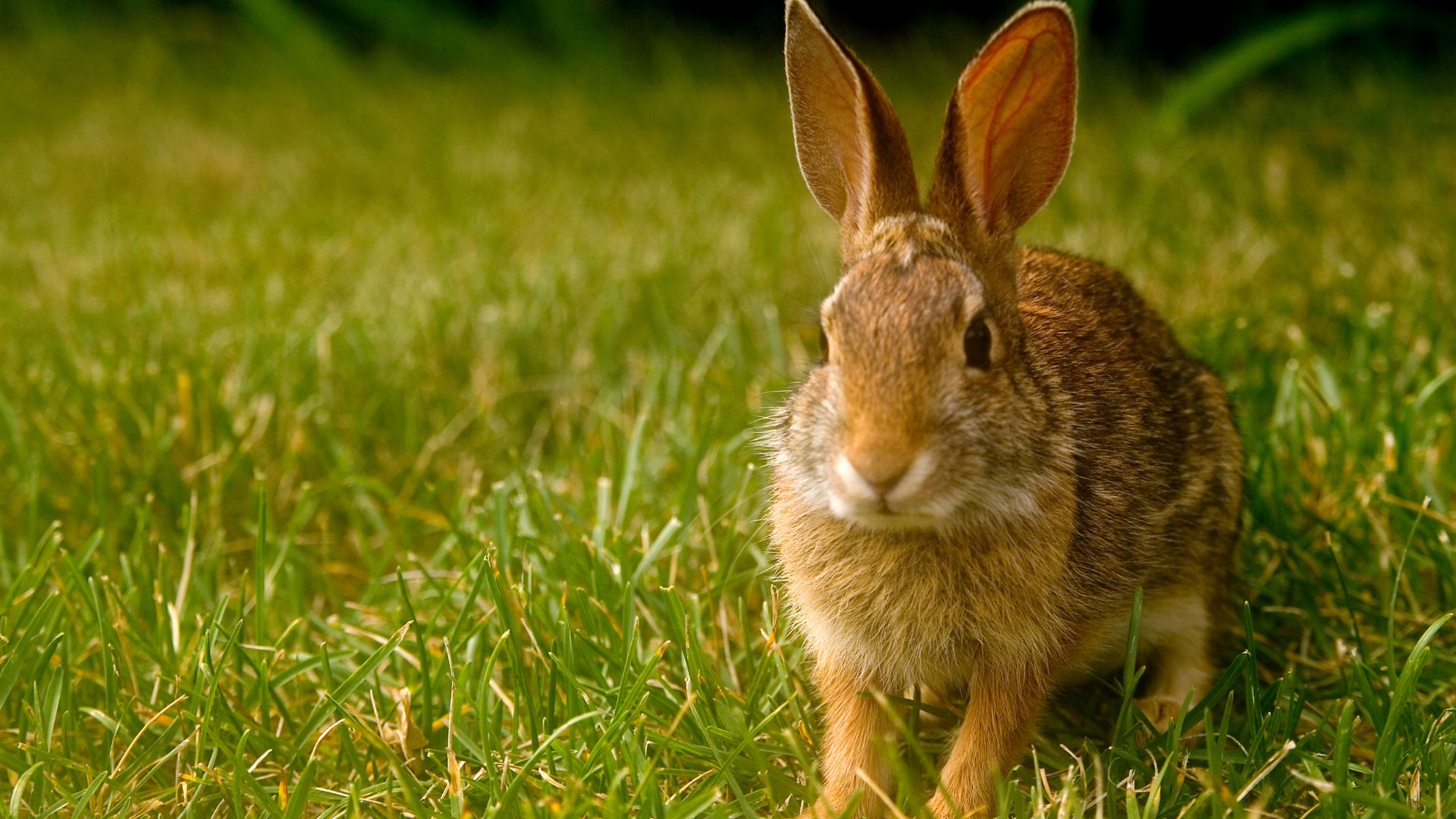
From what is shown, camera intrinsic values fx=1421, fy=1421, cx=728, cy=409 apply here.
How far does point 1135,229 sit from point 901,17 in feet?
15.3

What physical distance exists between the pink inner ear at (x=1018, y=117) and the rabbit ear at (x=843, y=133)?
0.11 m

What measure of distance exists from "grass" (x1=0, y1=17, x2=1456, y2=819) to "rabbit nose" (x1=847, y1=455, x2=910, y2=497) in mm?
456

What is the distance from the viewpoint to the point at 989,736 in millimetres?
2117

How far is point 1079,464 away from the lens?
2.20 m

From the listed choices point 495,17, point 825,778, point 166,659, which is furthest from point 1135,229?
point 495,17

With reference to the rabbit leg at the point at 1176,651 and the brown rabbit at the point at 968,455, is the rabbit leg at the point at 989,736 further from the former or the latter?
the rabbit leg at the point at 1176,651

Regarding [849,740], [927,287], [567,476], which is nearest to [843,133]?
[927,287]

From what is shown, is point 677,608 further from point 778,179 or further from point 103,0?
point 103,0

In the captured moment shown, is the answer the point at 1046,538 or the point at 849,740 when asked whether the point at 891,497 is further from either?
the point at 849,740

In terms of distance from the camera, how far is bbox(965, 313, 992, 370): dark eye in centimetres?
201

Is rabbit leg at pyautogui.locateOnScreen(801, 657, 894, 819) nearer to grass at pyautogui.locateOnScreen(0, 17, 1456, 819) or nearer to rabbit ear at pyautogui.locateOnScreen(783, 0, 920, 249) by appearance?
grass at pyautogui.locateOnScreen(0, 17, 1456, 819)

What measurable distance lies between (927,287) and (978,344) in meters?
0.11

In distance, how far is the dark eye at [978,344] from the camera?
201 cm

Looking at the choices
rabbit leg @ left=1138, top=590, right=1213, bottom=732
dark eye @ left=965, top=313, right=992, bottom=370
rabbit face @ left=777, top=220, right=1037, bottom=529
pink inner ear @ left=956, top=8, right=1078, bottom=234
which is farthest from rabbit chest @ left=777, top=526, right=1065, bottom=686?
pink inner ear @ left=956, top=8, right=1078, bottom=234
